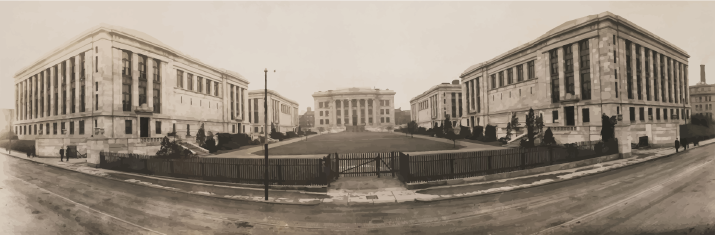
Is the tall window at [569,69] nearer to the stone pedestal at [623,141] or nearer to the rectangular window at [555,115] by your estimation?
the rectangular window at [555,115]

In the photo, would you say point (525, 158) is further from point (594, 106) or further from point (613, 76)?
point (594, 106)

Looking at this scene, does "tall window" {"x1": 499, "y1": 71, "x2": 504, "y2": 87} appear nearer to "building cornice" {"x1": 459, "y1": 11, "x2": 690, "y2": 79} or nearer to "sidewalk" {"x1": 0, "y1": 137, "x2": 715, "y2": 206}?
"building cornice" {"x1": 459, "y1": 11, "x2": 690, "y2": 79}

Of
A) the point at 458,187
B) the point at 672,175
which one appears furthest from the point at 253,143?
Result: the point at 672,175

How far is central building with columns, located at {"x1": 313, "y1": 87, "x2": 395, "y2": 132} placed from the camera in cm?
10650

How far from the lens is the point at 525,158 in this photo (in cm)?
1473

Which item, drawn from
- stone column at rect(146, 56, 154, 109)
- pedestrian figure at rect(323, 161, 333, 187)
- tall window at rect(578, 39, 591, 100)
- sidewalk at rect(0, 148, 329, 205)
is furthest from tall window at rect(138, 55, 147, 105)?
tall window at rect(578, 39, 591, 100)

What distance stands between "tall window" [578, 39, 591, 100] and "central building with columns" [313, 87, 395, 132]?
7844 cm

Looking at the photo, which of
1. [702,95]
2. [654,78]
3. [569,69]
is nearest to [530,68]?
[569,69]

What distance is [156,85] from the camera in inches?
552

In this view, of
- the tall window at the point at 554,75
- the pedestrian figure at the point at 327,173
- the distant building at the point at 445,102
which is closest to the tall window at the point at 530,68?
the tall window at the point at 554,75

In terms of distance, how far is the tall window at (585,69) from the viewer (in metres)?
27.1

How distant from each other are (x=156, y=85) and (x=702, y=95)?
3046cm

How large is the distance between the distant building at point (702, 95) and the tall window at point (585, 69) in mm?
15301

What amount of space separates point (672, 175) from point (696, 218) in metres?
6.28
